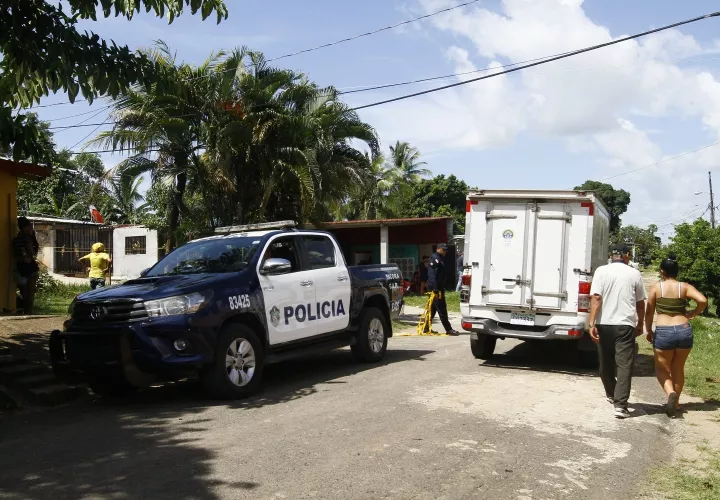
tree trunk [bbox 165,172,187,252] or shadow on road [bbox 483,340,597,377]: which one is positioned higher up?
tree trunk [bbox 165,172,187,252]

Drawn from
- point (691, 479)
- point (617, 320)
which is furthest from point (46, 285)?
point (691, 479)

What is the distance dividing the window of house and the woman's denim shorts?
2908 centimetres

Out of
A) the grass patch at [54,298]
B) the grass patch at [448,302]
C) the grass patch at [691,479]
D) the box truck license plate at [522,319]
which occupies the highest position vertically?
the box truck license plate at [522,319]

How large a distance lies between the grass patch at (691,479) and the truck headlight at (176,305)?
15.3 ft

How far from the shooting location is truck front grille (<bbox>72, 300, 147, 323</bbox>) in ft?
24.7

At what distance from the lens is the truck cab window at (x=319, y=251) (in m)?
9.66

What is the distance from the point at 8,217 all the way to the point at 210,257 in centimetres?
594

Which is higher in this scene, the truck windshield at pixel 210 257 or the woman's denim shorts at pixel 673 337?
the truck windshield at pixel 210 257

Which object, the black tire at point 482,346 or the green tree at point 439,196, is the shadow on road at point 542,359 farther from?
the green tree at point 439,196

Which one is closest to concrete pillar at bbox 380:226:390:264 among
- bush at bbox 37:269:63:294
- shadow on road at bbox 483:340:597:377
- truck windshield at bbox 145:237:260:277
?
bush at bbox 37:269:63:294

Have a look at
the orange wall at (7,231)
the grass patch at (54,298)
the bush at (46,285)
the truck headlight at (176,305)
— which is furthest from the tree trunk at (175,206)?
the truck headlight at (176,305)

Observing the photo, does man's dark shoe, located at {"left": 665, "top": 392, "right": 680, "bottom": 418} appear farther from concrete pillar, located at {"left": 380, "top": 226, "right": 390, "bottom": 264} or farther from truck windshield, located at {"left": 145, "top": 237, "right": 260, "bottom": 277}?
concrete pillar, located at {"left": 380, "top": 226, "right": 390, "bottom": 264}

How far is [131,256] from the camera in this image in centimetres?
3397

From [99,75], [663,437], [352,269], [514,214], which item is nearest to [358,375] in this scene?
[352,269]
